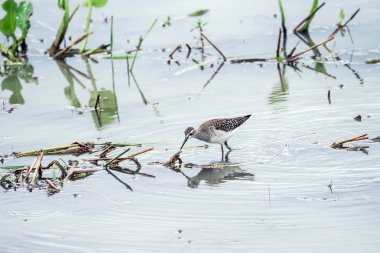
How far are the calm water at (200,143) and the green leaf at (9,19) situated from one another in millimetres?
852

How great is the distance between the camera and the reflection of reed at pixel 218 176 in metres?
10.6

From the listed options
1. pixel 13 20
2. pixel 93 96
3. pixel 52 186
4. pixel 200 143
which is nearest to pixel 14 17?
pixel 13 20

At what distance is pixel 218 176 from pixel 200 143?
6.37ft

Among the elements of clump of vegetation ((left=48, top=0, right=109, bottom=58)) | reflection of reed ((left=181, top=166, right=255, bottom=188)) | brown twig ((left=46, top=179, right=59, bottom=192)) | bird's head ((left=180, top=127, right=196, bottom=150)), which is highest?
clump of vegetation ((left=48, top=0, right=109, bottom=58))

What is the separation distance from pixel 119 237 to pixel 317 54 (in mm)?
7969

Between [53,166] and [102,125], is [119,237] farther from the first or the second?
[102,125]

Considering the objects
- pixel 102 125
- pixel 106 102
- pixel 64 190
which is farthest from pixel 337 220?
pixel 106 102

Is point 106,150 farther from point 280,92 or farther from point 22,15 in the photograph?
point 22,15

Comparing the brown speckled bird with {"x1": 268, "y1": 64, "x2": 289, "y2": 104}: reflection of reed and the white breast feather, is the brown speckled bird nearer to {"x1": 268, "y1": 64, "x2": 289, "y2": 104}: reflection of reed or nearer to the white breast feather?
the white breast feather

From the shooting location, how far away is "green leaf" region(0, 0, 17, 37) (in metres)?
15.8

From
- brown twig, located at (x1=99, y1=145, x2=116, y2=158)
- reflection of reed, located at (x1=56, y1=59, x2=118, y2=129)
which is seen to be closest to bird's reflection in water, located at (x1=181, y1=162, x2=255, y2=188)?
brown twig, located at (x1=99, y1=145, x2=116, y2=158)

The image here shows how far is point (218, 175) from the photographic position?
10875mm

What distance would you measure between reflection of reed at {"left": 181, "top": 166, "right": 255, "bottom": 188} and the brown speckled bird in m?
0.57

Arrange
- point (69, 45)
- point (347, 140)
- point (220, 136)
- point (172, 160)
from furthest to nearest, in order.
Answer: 1. point (69, 45)
2. point (220, 136)
3. point (347, 140)
4. point (172, 160)
